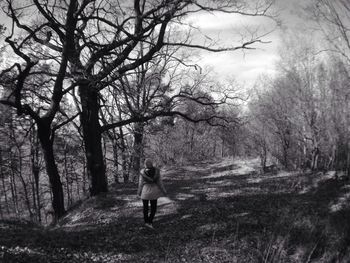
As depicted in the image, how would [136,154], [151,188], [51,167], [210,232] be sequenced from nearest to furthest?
[210,232], [151,188], [51,167], [136,154]

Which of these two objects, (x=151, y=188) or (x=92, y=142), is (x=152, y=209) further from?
(x=92, y=142)

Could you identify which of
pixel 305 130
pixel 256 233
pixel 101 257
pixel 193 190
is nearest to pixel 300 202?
pixel 256 233

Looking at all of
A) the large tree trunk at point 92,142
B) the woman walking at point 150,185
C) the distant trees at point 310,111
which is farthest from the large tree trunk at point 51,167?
the distant trees at point 310,111

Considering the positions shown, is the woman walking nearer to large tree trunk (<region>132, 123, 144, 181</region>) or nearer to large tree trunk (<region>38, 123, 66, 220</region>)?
large tree trunk (<region>38, 123, 66, 220</region>)

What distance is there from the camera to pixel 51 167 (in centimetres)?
1186

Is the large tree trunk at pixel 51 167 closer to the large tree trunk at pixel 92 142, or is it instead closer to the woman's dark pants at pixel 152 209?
the large tree trunk at pixel 92 142

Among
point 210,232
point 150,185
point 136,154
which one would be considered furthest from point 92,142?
point 136,154

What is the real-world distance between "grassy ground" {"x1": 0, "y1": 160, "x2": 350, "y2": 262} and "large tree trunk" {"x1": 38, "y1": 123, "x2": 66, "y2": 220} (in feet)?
4.59

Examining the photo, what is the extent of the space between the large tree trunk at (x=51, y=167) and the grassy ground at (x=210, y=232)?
1400 mm

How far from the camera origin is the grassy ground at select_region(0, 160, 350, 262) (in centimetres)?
612

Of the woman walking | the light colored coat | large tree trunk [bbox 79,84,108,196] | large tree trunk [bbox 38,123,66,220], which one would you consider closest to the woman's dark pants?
the woman walking

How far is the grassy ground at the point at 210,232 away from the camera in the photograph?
6.12 metres

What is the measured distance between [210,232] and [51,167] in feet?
23.9

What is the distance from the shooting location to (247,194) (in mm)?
10953
